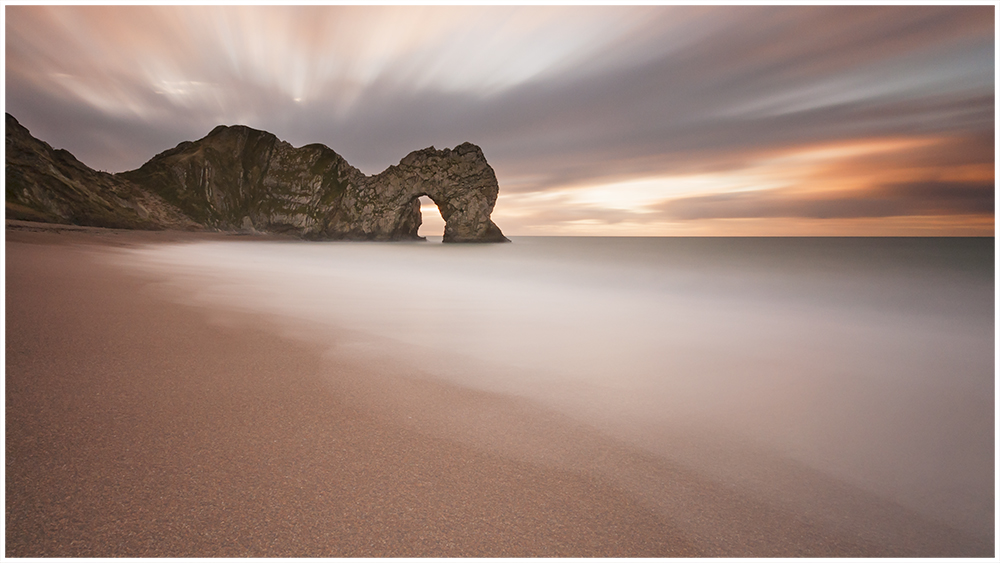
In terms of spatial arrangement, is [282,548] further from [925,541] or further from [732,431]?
[925,541]

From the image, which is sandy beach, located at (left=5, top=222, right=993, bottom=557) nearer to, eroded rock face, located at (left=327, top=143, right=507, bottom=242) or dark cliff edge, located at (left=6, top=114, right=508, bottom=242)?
dark cliff edge, located at (left=6, top=114, right=508, bottom=242)

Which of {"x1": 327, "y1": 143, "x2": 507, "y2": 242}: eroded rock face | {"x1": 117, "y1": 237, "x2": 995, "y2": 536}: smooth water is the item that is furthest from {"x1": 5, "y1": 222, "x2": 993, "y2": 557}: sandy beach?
{"x1": 327, "y1": 143, "x2": 507, "y2": 242}: eroded rock face

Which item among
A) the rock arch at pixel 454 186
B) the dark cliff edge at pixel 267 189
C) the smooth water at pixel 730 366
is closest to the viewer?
the smooth water at pixel 730 366

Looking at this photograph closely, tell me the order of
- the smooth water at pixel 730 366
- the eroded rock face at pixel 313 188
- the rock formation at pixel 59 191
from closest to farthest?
the smooth water at pixel 730 366
the rock formation at pixel 59 191
the eroded rock face at pixel 313 188

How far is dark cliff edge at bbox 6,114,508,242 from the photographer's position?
151ft

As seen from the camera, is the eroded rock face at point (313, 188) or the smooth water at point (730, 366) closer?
the smooth water at point (730, 366)

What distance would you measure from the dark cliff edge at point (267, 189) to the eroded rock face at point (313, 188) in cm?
18

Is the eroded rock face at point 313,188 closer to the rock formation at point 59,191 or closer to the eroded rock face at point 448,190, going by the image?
the eroded rock face at point 448,190

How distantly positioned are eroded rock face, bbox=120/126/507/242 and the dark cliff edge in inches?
7.3

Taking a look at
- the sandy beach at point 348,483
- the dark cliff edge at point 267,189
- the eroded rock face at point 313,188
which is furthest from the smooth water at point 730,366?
the eroded rock face at point 313,188

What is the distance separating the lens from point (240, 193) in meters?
84.3

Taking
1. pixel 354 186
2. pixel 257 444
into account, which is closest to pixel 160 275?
pixel 257 444

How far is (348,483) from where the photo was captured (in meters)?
1.91

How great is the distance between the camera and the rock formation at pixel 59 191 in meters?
37.8
